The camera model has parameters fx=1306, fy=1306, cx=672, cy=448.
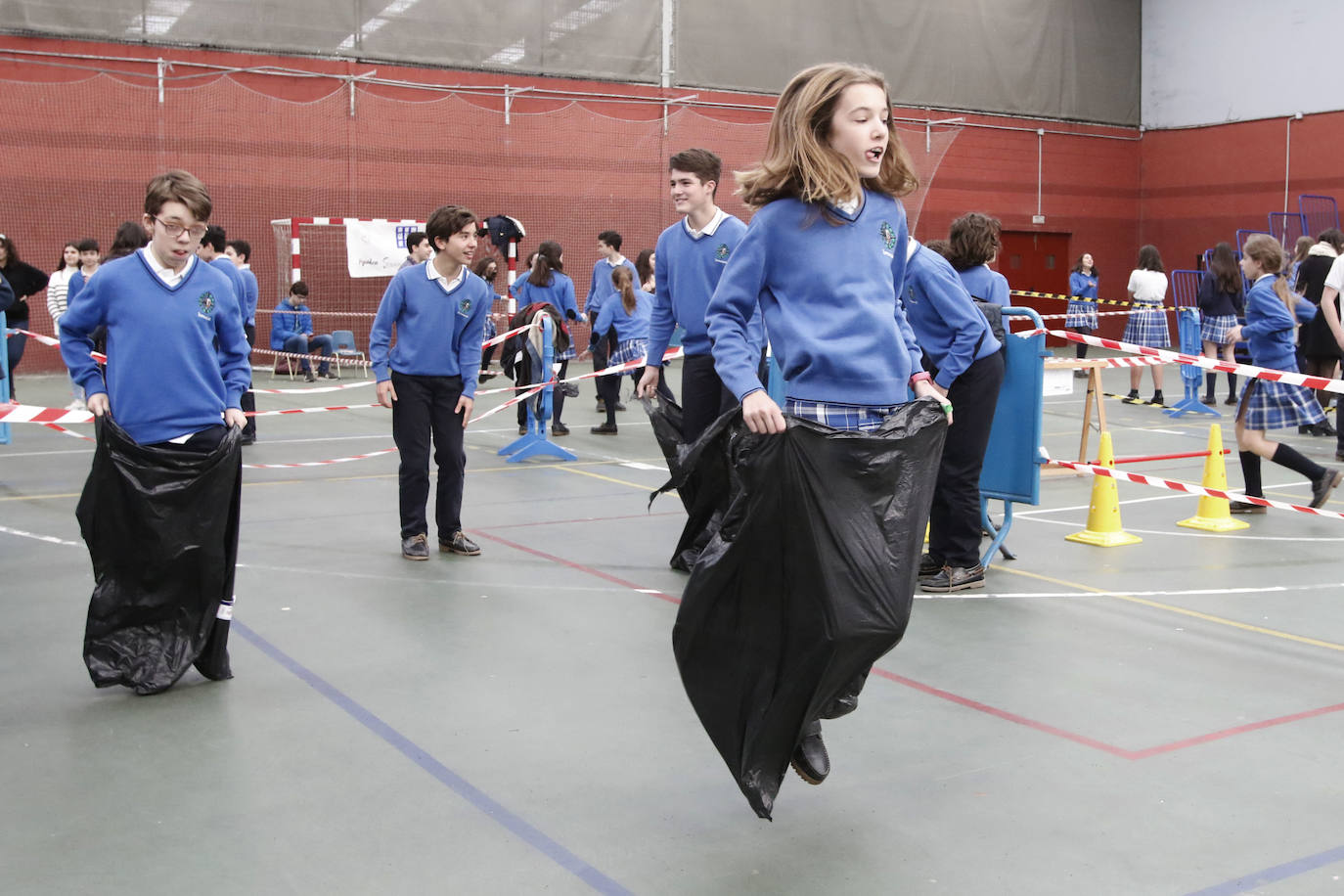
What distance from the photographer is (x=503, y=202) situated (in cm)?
2111

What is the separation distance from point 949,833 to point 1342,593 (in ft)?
11.9

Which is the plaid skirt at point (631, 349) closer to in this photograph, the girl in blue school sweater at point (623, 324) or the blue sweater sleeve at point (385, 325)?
the girl in blue school sweater at point (623, 324)

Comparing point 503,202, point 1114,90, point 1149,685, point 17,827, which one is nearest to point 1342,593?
point 1149,685

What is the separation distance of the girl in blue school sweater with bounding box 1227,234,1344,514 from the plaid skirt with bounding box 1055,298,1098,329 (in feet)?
39.7

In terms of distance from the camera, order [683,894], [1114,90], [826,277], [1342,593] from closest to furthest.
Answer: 1. [683,894]
2. [826,277]
3. [1342,593]
4. [1114,90]

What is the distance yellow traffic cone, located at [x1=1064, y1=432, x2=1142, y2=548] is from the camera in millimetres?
7215

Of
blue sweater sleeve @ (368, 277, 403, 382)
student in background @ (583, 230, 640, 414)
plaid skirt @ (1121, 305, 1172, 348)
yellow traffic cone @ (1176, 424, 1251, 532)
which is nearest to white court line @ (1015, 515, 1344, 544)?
yellow traffic cone @ (1176, 424, 1251, 532)

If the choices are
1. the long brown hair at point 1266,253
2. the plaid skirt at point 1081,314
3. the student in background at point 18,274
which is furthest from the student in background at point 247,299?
the plaid skirt at point 1081,314

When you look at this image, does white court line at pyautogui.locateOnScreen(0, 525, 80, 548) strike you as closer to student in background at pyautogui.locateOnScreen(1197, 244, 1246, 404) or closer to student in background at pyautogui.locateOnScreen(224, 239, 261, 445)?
student in background at pyautogui.locateOnScreen(224, 239, 261, 445)

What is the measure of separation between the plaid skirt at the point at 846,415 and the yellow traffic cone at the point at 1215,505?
4.87m

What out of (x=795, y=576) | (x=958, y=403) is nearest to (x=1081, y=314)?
(x=958, y=403)

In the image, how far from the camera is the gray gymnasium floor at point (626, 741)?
3158 mm

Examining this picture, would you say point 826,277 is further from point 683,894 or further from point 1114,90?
point 1114,90

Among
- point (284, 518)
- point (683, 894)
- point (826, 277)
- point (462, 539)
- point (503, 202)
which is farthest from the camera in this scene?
point (503, 202)
